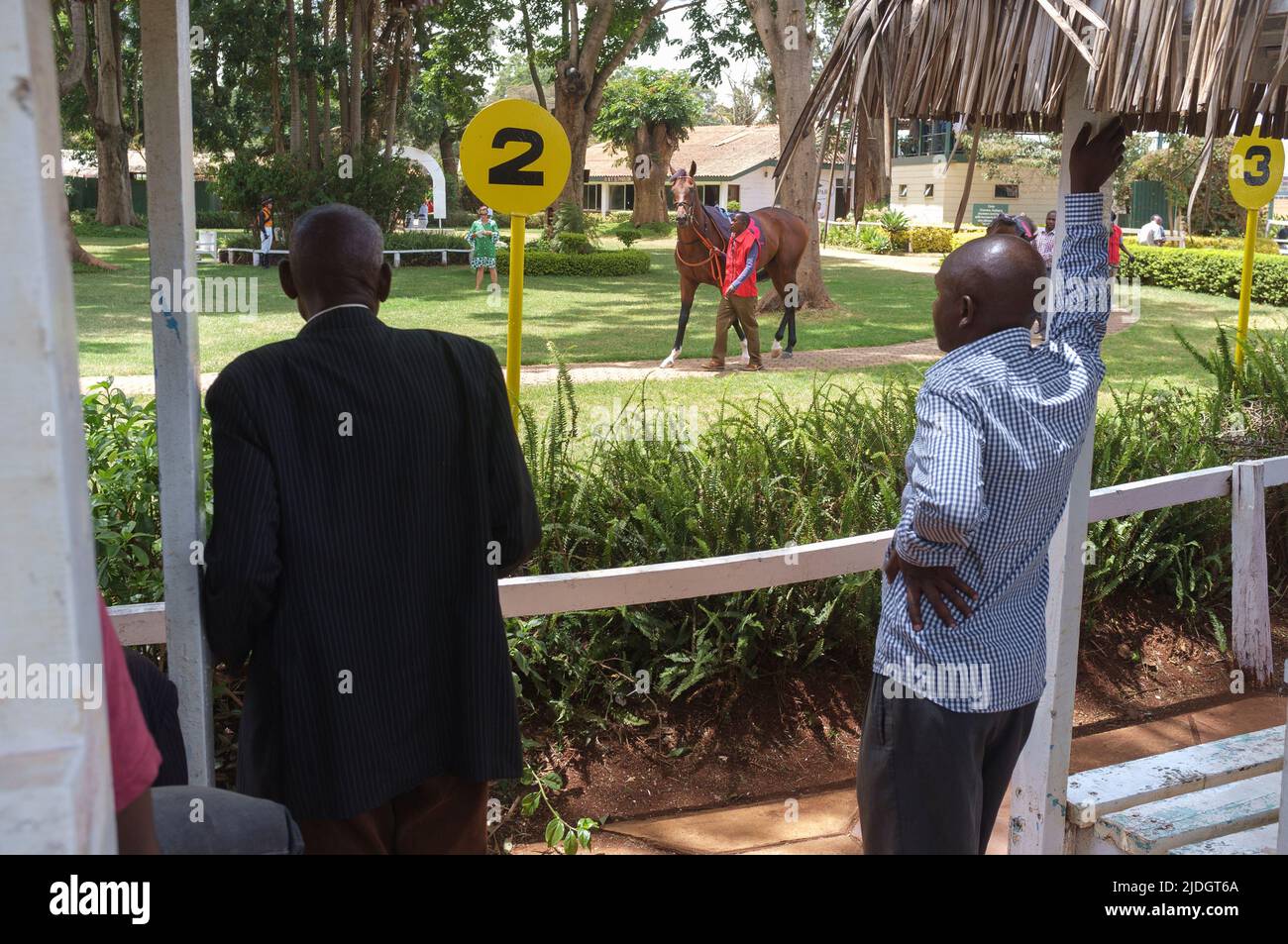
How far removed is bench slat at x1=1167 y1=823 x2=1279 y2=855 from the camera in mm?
3062

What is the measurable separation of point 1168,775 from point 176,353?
2.83 metres

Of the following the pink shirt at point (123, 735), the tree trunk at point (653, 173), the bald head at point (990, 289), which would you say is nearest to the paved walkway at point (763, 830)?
the bald head at point (990, 289)

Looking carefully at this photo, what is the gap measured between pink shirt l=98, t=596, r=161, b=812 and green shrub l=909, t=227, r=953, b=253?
39.7m

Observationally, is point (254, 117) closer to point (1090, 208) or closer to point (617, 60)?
point (617, 60)

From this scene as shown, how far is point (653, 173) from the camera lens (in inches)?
1962

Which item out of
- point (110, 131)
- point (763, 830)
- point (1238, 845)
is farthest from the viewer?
point (110, 131)

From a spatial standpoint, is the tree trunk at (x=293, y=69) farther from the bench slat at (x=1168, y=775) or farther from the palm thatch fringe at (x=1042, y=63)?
the bench slat at (x=1168, y=775)

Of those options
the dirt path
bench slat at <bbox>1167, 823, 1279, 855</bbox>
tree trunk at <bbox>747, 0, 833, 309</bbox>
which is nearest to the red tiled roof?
tree trunk at <bbox>747, 0, 833, 309</bbox>

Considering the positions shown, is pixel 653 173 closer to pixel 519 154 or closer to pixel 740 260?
pixel 740 260

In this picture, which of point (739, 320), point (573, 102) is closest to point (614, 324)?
point (739, 320)

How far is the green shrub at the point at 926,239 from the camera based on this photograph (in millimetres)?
39156

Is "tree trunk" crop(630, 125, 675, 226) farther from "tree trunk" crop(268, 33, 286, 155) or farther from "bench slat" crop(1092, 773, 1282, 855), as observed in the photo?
"bench slat" crop(1092, 773, 1282, 855)

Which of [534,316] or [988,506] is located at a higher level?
[988,506]
